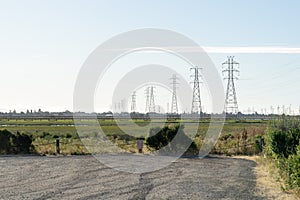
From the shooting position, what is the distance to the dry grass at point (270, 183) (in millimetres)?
14438

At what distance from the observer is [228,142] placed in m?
34.4

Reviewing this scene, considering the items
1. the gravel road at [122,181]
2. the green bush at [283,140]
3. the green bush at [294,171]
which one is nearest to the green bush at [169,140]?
the gravel road at [122,181]

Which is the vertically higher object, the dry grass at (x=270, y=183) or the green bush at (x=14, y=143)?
the green bush at (x=14, y=143)

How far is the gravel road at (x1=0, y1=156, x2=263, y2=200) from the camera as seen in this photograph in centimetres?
1466

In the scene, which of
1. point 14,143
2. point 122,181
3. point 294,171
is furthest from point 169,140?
point 294,171

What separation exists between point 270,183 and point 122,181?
17.3 ft

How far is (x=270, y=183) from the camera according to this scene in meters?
17.0

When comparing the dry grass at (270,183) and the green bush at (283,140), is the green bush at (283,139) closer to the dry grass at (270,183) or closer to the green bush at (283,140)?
the green bush at (283,140)

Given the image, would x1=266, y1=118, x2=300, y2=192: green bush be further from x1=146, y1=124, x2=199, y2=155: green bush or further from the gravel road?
x1=146, y1=124, x2=199, y2=155: green bush

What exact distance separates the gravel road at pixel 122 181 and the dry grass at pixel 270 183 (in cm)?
28

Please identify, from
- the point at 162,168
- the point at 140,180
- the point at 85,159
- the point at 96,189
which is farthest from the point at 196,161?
the point at 96,189

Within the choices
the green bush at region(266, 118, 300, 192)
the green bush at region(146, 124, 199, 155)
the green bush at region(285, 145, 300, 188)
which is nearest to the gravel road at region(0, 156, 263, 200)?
the green bush at region(285, 145, 300, 188)

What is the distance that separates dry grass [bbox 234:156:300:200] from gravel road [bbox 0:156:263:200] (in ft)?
0.90

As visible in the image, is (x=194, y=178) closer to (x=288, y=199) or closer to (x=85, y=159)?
(x=288, y=199)
